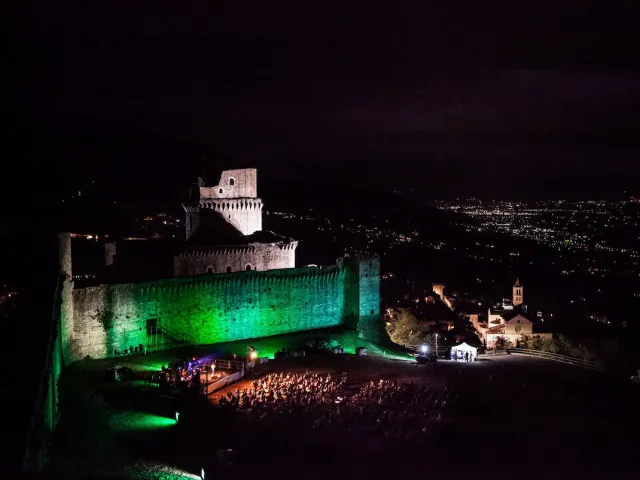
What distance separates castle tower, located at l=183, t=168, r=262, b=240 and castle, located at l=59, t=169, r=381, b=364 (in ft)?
0.18

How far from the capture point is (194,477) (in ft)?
70.3

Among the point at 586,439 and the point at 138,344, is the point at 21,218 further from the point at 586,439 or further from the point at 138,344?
the point at 586,439

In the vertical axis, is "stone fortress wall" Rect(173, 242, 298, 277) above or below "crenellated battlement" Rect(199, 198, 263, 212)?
below

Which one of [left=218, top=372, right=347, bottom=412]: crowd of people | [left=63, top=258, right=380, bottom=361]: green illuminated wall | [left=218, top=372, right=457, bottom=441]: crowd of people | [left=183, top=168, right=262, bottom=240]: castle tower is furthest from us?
[left=183, top=168, right=262, bottom=240]: castle tower

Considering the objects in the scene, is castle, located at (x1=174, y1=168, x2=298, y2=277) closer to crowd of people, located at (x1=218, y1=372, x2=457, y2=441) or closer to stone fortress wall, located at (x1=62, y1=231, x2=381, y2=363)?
stone fortress wall, located at (x1=62, y1=231, x2=381, y2=363)

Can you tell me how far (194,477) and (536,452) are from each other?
11.3m

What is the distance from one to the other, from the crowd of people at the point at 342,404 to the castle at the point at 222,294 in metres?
5.35

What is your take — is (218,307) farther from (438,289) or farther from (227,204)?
(438,289)

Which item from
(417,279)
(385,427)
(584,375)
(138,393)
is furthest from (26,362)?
(417,279)

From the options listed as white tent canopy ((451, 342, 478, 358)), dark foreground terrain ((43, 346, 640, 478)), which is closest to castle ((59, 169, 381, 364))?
dark foreground terrain ((43, 346, 640, 478))

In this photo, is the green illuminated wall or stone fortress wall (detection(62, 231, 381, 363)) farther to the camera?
the green illuminated wall

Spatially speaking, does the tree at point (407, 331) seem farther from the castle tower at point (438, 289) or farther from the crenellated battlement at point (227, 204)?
the castle tower at point (438, 289)

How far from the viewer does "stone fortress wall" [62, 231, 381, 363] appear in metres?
30.6

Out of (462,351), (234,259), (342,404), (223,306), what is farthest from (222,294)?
(462,351)
